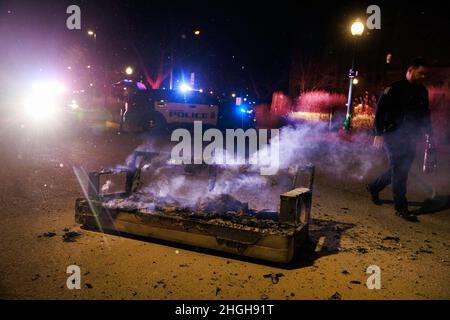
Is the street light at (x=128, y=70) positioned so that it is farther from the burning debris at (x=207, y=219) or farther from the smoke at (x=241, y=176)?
the burning debris at (x=207, y=219)

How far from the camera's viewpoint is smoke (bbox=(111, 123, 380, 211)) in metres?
5.18

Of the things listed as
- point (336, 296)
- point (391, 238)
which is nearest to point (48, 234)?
point (336, 296)

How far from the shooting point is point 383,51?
3222 cm

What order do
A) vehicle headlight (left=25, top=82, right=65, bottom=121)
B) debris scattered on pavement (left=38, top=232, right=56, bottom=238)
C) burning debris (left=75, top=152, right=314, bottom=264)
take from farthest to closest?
vehicle headlight (left=25, top=82, right=65, bottom=121) → debris scattered on pavement (left=38, top=232, right=56, bottom=238) → burning debris (left=75, top=152, right=314, bottom=264)

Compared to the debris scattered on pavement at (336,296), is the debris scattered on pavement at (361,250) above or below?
above

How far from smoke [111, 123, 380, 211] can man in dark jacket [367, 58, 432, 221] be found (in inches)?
54.1

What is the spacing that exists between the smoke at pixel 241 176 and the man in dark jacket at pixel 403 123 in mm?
1374

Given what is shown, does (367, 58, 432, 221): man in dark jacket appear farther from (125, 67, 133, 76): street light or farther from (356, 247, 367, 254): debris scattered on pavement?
(125, 67, 133, 76): street light

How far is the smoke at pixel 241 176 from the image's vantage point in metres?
5.18

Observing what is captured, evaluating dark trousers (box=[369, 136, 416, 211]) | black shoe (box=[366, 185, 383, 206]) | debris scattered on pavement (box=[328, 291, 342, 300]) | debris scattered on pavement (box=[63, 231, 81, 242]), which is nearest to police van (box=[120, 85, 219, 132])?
black shoe (box=[366, 185, 383, 206])

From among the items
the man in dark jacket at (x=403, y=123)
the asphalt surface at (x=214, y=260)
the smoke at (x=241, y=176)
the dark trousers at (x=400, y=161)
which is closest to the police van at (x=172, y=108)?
the smoke at (x=241, y=176)
